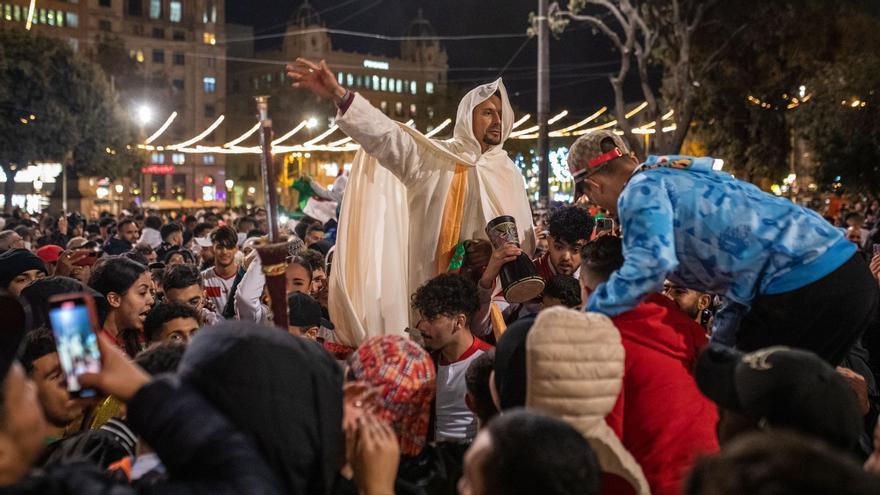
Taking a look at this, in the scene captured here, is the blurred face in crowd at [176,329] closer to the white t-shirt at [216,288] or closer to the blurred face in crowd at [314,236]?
the white t-shirt at [216,288]

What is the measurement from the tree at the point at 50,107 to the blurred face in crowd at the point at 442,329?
39.4m

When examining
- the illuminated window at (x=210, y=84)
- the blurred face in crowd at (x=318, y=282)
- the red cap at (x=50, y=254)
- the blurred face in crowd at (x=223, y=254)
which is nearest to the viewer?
the blurred face in crowd at (x=318, y=282)

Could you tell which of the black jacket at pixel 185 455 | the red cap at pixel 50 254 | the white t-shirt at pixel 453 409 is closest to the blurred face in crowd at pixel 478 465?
the black jacket at pixel 185 455

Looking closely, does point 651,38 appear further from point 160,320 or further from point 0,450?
point 0,450

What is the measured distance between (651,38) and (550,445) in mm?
24156

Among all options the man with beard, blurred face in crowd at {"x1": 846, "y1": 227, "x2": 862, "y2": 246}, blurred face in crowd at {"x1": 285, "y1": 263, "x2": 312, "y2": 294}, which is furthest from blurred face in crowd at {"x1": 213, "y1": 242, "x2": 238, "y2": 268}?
blurred face in crowd at {"x1": 846, "y1": 227, "x2": 862, "y2": 246}

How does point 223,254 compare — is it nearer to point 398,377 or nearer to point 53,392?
point 53,392

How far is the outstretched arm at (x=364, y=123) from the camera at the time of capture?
5168mm

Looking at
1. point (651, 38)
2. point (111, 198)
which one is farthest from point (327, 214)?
point (111, 198)

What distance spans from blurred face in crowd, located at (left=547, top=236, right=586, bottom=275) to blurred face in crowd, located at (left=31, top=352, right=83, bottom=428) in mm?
3515

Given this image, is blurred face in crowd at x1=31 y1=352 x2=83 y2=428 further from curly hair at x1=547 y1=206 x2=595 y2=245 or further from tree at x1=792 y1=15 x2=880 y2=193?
tree at x1=792 y1=15 x2=880 y2=193

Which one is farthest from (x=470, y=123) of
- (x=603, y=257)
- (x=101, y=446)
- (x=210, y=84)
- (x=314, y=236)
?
(x=210, y=84)

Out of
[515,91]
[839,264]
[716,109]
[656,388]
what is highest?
[515,91]

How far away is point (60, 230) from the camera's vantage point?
1736 cm
